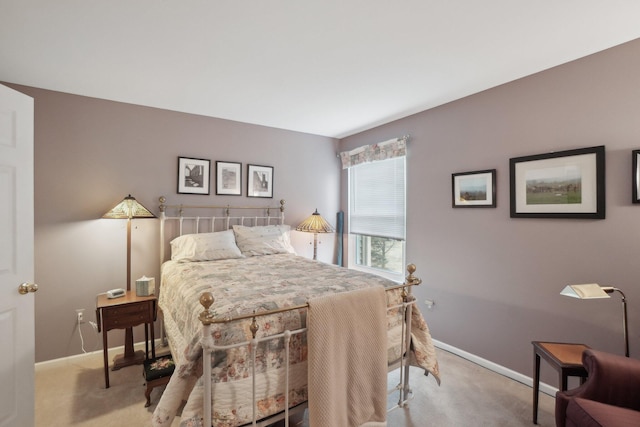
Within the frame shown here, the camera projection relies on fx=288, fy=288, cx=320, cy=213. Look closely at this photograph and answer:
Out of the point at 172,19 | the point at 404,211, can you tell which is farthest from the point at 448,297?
the point at 172,19

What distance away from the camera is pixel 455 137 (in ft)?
9.93

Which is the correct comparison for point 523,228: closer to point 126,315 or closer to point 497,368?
point 497,368

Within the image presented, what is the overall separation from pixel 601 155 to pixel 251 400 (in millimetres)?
2810

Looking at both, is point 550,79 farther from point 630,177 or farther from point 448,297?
point 448,297

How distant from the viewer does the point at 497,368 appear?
8.67ft

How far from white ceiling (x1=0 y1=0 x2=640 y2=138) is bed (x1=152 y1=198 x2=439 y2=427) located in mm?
1644

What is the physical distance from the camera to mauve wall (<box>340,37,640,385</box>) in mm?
2027

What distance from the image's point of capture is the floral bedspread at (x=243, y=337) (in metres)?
1.38

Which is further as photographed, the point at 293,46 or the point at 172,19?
the point at 293,46

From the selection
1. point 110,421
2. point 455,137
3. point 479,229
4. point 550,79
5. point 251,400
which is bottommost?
point 110,421

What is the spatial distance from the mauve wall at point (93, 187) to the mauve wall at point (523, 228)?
8.38ft

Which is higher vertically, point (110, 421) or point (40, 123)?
point (40, 123)

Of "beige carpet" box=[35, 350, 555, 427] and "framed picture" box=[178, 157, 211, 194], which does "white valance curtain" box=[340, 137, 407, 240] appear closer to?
"beige carpet" box=[35, 350, 555, 427]

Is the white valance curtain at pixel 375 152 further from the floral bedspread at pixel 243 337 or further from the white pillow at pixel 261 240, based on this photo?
the floral bedspread at pixel 243 337
